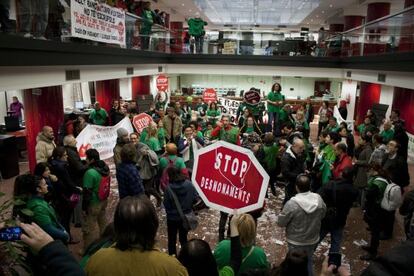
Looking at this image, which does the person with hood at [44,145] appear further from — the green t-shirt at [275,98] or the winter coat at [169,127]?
the green t-shirt at [275,98]

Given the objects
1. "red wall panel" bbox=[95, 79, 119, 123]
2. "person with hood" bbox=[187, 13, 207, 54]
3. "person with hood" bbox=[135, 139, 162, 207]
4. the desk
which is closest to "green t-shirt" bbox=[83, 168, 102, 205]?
"person with hood" bbox=[135, 139, 162, 207]

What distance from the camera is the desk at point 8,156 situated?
34.6 feet

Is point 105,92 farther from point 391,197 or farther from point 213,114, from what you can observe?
point 391,197

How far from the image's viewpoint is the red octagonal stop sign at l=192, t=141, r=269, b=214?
3588mm

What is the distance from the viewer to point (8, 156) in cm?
1077

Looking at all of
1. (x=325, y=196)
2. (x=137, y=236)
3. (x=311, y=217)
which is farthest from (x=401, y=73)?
(x=137, y=236)

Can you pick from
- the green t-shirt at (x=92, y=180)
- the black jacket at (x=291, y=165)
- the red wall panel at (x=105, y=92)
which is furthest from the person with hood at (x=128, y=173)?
the red wall panel at (x=105, y=92)

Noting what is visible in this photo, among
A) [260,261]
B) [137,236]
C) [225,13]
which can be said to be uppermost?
[225,13]

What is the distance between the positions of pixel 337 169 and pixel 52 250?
6.27 meters

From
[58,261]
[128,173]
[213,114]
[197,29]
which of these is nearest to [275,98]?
[213,114]

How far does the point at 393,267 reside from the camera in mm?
1256

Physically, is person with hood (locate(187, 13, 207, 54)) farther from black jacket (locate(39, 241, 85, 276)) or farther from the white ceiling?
black jacket (locate(39, 241, 85, 276))

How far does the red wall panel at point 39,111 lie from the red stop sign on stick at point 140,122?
3.81m

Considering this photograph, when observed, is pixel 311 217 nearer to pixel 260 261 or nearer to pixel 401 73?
pixel 260 261
